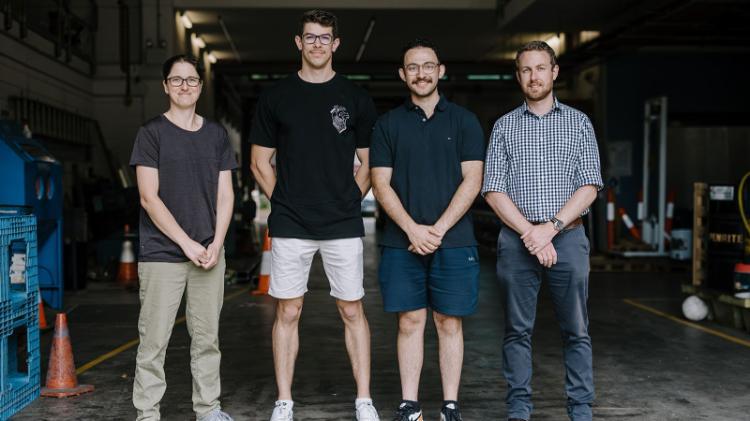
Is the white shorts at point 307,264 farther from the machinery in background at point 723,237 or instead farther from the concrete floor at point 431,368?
the machinery in background at point 723,237

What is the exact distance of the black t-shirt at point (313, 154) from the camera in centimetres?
409

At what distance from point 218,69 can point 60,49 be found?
676 cm

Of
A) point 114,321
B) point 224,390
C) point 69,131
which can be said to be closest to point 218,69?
point 69,131

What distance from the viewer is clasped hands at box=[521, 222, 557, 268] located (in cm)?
386

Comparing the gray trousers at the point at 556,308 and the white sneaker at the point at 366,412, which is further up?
the gray trousers at the point at 556,308

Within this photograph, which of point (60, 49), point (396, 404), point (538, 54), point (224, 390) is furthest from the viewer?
point (60, 49)

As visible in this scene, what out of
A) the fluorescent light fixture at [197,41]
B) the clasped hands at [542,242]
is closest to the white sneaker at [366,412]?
the clasped hands at [542,242]

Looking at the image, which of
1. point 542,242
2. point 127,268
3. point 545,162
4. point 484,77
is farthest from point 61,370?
point 484,77

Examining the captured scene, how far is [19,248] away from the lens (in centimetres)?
435

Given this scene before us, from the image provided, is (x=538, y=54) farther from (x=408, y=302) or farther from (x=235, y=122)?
(x=235, y=122)

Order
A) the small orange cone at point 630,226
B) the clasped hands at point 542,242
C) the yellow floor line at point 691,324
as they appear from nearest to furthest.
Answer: the clasped hands at point 542,242, the yellow floor line at point 691,324, the small orange cone at point 630,226

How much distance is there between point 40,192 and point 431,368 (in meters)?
4.65

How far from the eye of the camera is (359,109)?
4164 millimetres

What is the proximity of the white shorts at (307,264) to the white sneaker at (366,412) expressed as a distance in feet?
1.82
